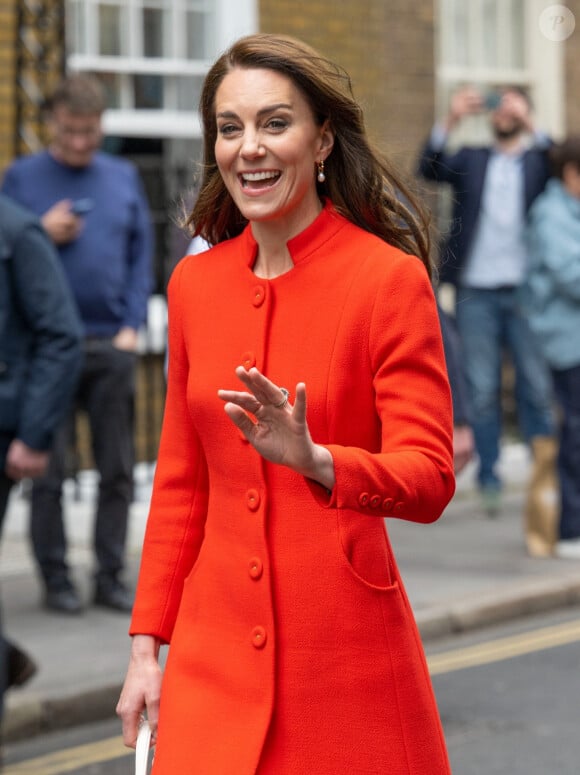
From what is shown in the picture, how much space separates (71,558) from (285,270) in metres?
6.44

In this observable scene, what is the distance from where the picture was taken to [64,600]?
7.56m

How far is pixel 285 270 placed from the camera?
2820 millimetres

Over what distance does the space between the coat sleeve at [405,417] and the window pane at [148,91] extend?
29.3 ft

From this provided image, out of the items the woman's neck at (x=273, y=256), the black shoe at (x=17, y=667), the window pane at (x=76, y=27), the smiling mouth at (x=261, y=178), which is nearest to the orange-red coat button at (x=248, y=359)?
the woman's neck at (x=273, y=256)

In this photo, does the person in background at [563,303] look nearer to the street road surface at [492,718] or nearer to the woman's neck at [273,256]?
the street road surface at [492,718]

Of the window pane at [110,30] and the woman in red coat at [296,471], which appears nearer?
the woman in red coat at [296,471]

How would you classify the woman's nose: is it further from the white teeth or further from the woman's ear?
the woman's ear

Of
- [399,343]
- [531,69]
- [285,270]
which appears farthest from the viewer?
[531,69]

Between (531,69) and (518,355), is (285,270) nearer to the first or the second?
(518,355)

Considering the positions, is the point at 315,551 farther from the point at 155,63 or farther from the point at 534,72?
the point at 534,72

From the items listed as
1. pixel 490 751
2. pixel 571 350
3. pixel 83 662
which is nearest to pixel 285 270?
pixel 490 751

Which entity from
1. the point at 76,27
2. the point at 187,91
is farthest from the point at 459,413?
the point at 187,91

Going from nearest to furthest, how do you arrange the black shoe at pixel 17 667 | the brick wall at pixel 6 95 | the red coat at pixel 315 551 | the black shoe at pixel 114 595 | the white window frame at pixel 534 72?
the red coat at pixel 315 551, the black shoe at pixel 17 667, the black shoe at pixel 114 595, the brick wall at pixel 6 95, the white window frame at pixel 534 72

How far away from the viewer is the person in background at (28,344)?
563 cm
